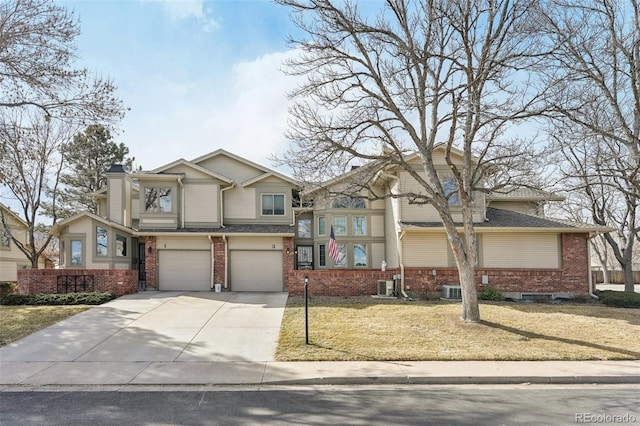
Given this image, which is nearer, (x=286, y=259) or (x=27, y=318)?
(x=27, y=318)

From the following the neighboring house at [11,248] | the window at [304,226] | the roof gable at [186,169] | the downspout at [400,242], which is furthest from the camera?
the neighboring house at [11,248]

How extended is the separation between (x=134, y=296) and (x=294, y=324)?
337 inches

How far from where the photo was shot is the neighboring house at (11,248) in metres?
26.0

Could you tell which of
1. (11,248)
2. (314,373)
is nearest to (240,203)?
(314,373)

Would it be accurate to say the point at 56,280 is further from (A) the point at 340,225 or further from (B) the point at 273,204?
(A) the point at 340,225

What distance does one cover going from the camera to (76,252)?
771 inches

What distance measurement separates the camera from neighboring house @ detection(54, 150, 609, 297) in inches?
698

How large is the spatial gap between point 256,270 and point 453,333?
37.7 feet

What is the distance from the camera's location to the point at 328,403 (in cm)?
648

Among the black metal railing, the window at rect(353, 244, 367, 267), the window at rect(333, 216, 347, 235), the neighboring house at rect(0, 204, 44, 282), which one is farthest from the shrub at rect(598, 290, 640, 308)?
the neighboring house at rect(0, 204, 44, 282)

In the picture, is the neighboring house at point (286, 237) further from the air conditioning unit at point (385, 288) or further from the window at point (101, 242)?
the air conditioning unit at point (385, 288)

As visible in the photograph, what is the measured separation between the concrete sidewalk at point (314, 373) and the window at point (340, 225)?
1318 centimetres

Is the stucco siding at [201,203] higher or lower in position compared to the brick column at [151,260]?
higher

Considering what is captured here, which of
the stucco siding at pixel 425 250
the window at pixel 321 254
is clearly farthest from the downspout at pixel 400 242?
the window at pixel 321 254
